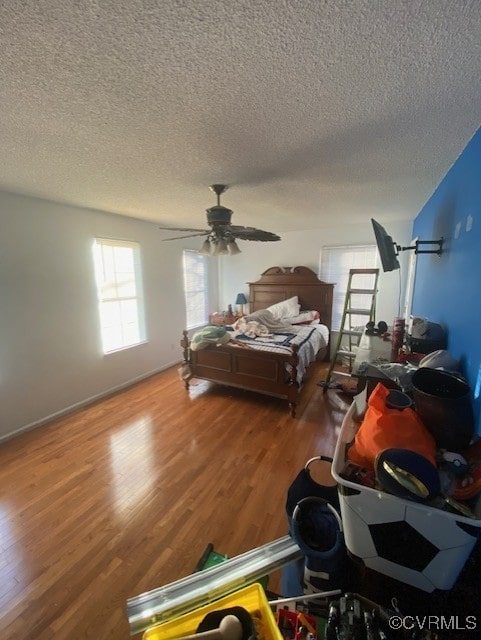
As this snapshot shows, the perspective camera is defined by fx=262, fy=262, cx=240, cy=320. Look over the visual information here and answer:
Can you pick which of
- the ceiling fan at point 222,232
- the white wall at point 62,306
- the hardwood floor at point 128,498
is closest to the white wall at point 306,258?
the white wall at point 62,306

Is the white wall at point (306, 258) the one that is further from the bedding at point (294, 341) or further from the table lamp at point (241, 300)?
the bedding at point (294, 341)

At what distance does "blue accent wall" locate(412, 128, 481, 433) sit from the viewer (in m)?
1.30

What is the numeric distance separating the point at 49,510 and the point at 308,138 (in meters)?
2.86

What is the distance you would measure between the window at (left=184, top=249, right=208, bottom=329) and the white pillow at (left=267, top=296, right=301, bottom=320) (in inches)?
57.0

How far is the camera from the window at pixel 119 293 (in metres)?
3.35

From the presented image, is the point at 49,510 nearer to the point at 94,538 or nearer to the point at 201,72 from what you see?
the point at 94,538

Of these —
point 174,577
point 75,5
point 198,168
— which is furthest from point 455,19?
point 174,577

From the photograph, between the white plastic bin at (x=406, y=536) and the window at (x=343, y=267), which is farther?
the window at (x=343, y=267)

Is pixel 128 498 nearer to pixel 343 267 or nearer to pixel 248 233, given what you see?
pixel 248 233

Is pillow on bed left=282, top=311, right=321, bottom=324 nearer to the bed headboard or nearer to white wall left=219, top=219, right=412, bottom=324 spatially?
the bed headboard

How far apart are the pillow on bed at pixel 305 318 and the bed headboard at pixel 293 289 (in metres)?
0.24

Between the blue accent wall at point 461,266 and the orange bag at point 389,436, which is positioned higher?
the blue accent wall at point 461,266

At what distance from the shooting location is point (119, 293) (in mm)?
3588
